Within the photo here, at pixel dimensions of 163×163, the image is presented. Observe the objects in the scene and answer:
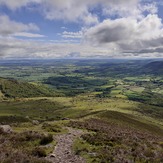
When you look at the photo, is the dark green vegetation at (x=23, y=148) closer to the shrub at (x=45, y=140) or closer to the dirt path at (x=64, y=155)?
the shrub at (x=45, y=140)

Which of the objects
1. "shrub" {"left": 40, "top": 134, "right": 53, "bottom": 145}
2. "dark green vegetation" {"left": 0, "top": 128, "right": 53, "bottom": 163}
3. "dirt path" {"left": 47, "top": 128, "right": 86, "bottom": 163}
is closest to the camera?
"dark green vegetation" {"left": 0, "top": 128, "right": 53, "bottom": 163}

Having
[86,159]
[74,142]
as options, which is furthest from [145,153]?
[74,142]

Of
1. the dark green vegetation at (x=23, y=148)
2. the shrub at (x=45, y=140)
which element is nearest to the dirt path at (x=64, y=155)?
the dark green vegetation at (x=23, y=148)

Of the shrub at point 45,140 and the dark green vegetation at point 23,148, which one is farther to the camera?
the shrub at point 45,140

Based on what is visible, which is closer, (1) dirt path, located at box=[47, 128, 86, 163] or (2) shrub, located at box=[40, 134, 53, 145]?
(1) dirt path, located at box=[47, 128, 86, 163]

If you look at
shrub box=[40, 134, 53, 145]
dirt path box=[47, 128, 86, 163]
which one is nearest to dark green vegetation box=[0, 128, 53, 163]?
shrub box=[40, 134, 53, 145]

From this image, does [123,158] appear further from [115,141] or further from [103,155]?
[115,141]

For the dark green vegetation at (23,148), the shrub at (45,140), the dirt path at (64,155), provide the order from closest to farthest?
1. the dark green vegetation at (23,148)
2. the dirt path at (64,155)
3. the shrub at (45,140)

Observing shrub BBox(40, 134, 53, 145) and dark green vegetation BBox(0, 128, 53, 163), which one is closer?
dark green vegetation BBox(0, 128, 53, 163)

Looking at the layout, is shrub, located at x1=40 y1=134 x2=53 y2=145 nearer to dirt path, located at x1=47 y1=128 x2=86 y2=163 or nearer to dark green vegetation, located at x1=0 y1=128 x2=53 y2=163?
dark green vegetation, located at x1=0 y1=128 x2=53 y2=163

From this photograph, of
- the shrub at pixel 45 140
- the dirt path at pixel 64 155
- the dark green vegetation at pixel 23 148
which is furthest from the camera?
the shrub at pixel 45 140

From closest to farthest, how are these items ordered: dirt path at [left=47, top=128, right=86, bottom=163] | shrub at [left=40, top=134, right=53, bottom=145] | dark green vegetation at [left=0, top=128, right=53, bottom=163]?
dark green vegetation at [left=0, top=128, right=53, bottom=163], dirt path at [left=47, top=128, right=86, bottom=163], shrub at [left=40, top=134, right=53, bottom=145]
